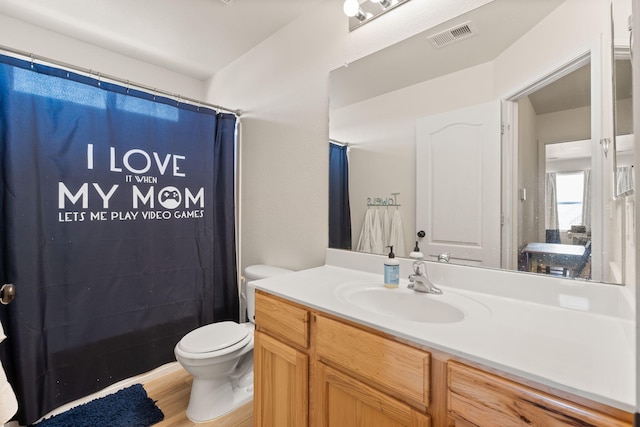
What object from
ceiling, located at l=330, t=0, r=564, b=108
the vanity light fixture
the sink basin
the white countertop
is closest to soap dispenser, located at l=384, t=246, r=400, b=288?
the sink basin

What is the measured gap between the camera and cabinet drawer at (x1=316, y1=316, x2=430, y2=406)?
29.5 inches

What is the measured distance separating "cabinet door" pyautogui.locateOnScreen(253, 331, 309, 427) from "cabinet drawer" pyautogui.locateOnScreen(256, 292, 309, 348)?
0.13ft

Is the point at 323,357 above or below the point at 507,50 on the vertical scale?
below

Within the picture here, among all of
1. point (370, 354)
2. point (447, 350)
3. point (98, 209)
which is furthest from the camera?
point (98, 209)

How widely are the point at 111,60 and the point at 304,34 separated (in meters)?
1.59

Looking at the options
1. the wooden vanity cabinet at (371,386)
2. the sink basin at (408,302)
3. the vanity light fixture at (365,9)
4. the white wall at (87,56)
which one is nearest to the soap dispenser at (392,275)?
the sink basin at (408,302)

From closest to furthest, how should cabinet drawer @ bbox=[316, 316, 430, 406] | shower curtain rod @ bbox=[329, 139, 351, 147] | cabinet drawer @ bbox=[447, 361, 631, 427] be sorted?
cabinet drawer @ bbox=[447, 361, 631, 427], cabinet drawer @ bbox=[316, 316, 430, 406], shower curtain rod @ bbox=[329, 139, 351, 147]

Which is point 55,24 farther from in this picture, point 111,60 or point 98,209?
point 98,209

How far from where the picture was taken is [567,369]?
0.59 meters

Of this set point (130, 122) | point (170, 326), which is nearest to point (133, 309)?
point (170, 326)

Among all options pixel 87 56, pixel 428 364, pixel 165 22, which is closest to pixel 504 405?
pixel 428 364

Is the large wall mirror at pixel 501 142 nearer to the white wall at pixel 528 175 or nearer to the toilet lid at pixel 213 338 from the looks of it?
the white wall at pixel 528 175

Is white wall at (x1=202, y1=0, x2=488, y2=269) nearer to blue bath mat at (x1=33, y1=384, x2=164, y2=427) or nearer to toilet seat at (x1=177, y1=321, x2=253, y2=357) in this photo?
toilet seat at (x1=177, y1=321, x2=253, y2=357)

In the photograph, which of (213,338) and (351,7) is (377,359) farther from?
(351,7)
